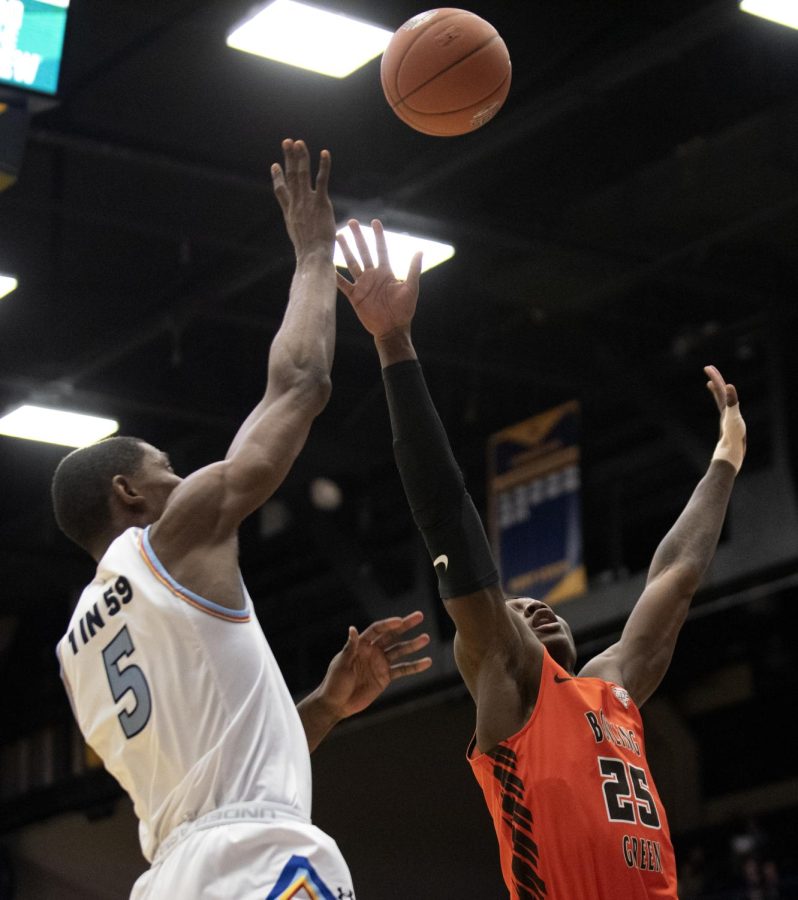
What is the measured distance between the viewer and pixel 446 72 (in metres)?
5.79

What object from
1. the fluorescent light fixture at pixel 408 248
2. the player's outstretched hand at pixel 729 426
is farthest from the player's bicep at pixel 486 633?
the fluorescent light fixture at pixel 408 248

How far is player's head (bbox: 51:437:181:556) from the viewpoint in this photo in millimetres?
3955

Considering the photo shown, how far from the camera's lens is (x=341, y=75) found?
27.9 ft

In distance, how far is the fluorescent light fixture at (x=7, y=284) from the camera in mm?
10570

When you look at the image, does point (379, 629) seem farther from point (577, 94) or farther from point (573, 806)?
point (577, 94)

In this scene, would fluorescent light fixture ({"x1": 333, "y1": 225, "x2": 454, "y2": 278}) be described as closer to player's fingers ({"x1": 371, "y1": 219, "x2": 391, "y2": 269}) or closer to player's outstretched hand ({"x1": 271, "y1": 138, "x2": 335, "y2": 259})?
player's fingers ({"x1": 371, "y1": 219, "x2": 391, "y2": 269})

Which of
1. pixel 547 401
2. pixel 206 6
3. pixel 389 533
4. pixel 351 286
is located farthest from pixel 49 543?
pixel 351 286

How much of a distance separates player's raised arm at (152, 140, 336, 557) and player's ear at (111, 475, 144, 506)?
0.26 meters

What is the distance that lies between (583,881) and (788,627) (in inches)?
455

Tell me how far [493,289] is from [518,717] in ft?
23.8

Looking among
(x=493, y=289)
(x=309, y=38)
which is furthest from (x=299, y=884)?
(x=493, y=289)

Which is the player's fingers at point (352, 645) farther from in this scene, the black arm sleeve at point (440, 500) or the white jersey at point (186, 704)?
the white jersey at point (186, 704)

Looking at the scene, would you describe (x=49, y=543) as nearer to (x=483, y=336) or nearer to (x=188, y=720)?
(x=483, y=336)

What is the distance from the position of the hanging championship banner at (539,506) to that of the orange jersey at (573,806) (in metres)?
7.37
